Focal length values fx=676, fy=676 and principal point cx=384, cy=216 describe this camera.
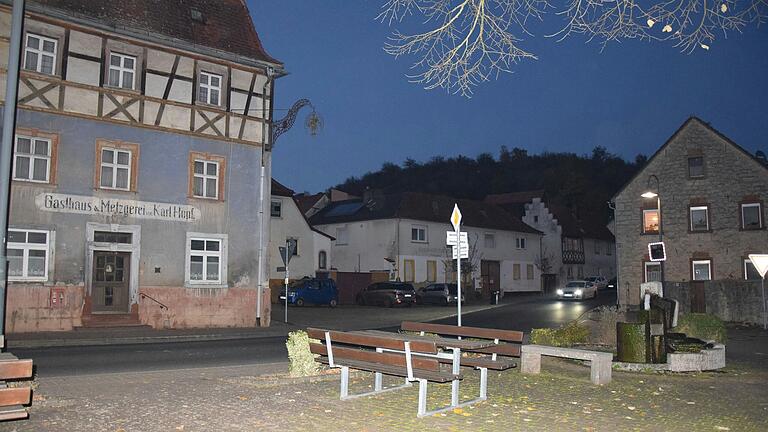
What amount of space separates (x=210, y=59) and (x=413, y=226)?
94.2 ft

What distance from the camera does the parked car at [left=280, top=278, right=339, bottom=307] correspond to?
38.4 metres

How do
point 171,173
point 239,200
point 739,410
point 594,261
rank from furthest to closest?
point 594,261 < point 239,200 < point 171,173 < point 739,410

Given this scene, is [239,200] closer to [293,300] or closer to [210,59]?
[210,59]

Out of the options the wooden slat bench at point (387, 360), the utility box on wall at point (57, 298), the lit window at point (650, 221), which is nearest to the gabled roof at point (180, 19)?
the utility box on wall at point (57, 298)

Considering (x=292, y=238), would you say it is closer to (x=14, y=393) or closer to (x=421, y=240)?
(x=421, y=240)

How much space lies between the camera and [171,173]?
23078 millimetres

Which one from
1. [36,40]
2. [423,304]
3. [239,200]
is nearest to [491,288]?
[423,304]

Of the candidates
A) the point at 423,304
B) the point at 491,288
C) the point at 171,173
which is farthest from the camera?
the point at 491,288

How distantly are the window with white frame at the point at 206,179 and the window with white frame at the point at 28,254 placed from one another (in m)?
5.14

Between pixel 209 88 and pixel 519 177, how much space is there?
82.8m

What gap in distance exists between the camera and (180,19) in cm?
2458

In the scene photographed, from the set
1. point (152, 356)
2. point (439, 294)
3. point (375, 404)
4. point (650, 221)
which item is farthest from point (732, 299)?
point (375, 404)

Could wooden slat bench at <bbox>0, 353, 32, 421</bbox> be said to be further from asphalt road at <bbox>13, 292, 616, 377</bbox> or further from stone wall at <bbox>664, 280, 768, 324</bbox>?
stone wall at <bbox>664, 280, 768, 324</bbox>

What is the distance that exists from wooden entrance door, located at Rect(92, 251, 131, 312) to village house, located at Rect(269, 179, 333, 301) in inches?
818
